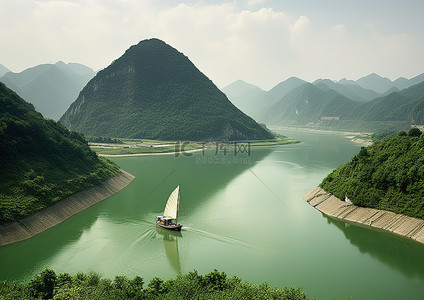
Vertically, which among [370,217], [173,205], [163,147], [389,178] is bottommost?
[370,217]

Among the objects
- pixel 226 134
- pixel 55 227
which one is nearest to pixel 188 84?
pixel 226 134

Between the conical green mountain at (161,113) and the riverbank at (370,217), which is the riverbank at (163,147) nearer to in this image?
the conical green mountain at (161,113)

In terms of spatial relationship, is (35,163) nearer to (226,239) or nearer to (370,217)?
(226,239)

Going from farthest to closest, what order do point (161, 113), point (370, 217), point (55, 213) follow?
1. point (161, 113)
2. point (55, 213)
3. point (370, 217)

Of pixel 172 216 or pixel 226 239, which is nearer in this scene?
pixel 226 239

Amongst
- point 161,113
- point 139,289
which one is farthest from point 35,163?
point 161,113
